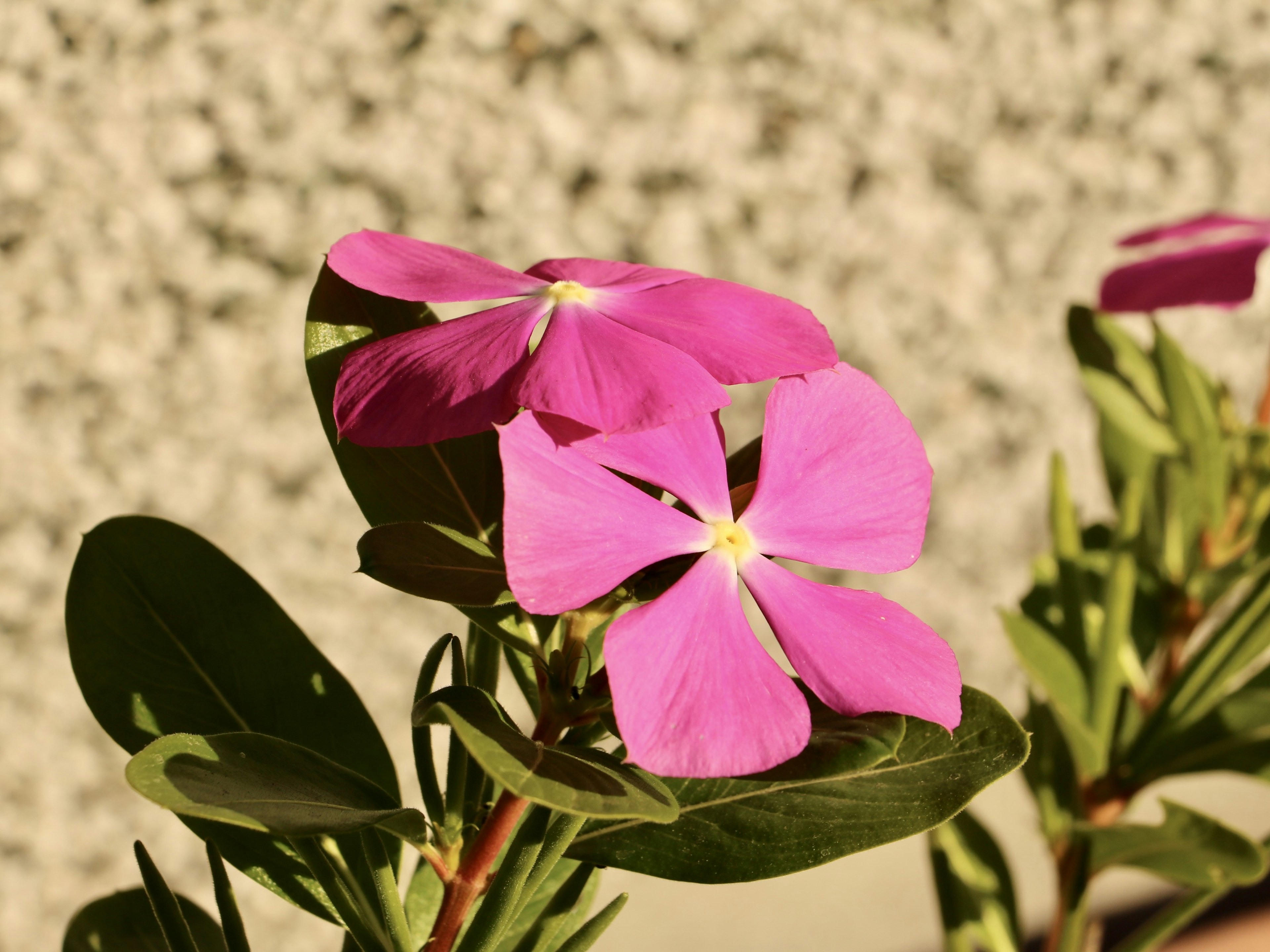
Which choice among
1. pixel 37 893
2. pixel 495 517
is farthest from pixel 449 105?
pixel 37 893

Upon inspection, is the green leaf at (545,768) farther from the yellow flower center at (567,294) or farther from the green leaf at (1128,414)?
the green leaf at (1128,414)

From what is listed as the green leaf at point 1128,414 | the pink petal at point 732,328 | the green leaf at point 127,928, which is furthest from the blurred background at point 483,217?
the pink petal at point 732,328

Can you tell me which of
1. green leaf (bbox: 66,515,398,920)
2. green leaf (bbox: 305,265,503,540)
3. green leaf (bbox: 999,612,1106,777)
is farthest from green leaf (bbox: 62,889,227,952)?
Answer: green leaf (bbox: 999,612,1106,777)

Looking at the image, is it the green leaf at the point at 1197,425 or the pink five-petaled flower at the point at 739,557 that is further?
the green leaf at the point at 1197,425

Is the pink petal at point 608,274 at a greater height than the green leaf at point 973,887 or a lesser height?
greater

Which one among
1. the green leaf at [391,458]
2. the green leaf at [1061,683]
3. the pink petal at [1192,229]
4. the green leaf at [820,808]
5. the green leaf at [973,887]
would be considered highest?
the pink petal at [1192,229]

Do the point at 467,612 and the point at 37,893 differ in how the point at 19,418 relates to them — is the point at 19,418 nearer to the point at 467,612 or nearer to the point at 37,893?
the point at 37,893

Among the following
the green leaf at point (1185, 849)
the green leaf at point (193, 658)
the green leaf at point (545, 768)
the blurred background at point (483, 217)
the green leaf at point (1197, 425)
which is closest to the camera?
the green leaf at point (545, 768)
